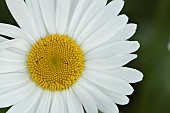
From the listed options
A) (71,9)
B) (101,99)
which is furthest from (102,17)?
(101,99)

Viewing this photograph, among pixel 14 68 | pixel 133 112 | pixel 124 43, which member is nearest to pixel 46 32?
pixel 14 68

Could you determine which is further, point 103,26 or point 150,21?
point 150,21

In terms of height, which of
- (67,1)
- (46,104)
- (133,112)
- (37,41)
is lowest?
(133,112)

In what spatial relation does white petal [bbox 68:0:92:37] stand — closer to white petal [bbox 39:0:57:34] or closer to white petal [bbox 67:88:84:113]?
white petal [bbox 39:0:57:34]

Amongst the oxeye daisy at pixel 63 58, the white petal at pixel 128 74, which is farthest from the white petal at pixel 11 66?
the white petal at pixel 128 74

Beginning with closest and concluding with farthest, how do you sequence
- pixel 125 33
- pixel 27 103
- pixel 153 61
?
pixel 125 33 < pixel 27 103 < pixel 153 61

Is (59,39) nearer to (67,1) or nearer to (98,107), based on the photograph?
(67,1)

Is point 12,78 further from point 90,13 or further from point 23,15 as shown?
point 90,13
